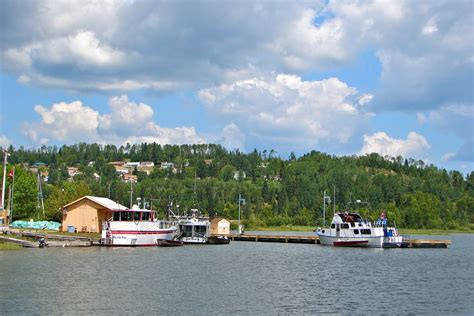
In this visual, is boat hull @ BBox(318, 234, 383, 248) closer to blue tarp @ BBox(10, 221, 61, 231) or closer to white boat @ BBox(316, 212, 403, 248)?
white boat @ BBox(316, 212, 403, 248)

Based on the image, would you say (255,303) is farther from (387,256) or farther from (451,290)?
(387,256)

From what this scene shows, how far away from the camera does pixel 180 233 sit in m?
104

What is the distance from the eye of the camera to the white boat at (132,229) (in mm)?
87500

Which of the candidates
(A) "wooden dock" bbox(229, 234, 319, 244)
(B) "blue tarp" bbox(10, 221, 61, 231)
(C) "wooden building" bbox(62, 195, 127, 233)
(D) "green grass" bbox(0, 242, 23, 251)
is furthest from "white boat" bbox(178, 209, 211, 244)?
(D) "green grass" bbox(0, 242, 23, 251)

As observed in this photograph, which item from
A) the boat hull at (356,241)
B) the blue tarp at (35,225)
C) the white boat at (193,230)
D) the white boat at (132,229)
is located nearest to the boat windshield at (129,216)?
the white boat at (132,229)

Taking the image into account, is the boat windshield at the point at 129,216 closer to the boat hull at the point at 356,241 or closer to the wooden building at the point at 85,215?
the wooden building at the point at 85,215

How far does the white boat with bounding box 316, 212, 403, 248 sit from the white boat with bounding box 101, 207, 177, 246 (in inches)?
1103

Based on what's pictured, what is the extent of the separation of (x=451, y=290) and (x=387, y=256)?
34089mm

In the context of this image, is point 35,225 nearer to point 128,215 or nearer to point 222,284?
point 128,215

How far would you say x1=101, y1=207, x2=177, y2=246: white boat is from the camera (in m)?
87.5

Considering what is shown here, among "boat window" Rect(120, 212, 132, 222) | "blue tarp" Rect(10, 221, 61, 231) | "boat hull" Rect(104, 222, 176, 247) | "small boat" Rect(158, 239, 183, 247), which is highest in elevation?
"boat window" Rect(120, 212, 132, 222)

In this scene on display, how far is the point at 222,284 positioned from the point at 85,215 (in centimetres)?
5794

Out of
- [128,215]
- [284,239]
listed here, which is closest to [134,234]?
[128,215]

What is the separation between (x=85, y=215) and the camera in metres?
103
